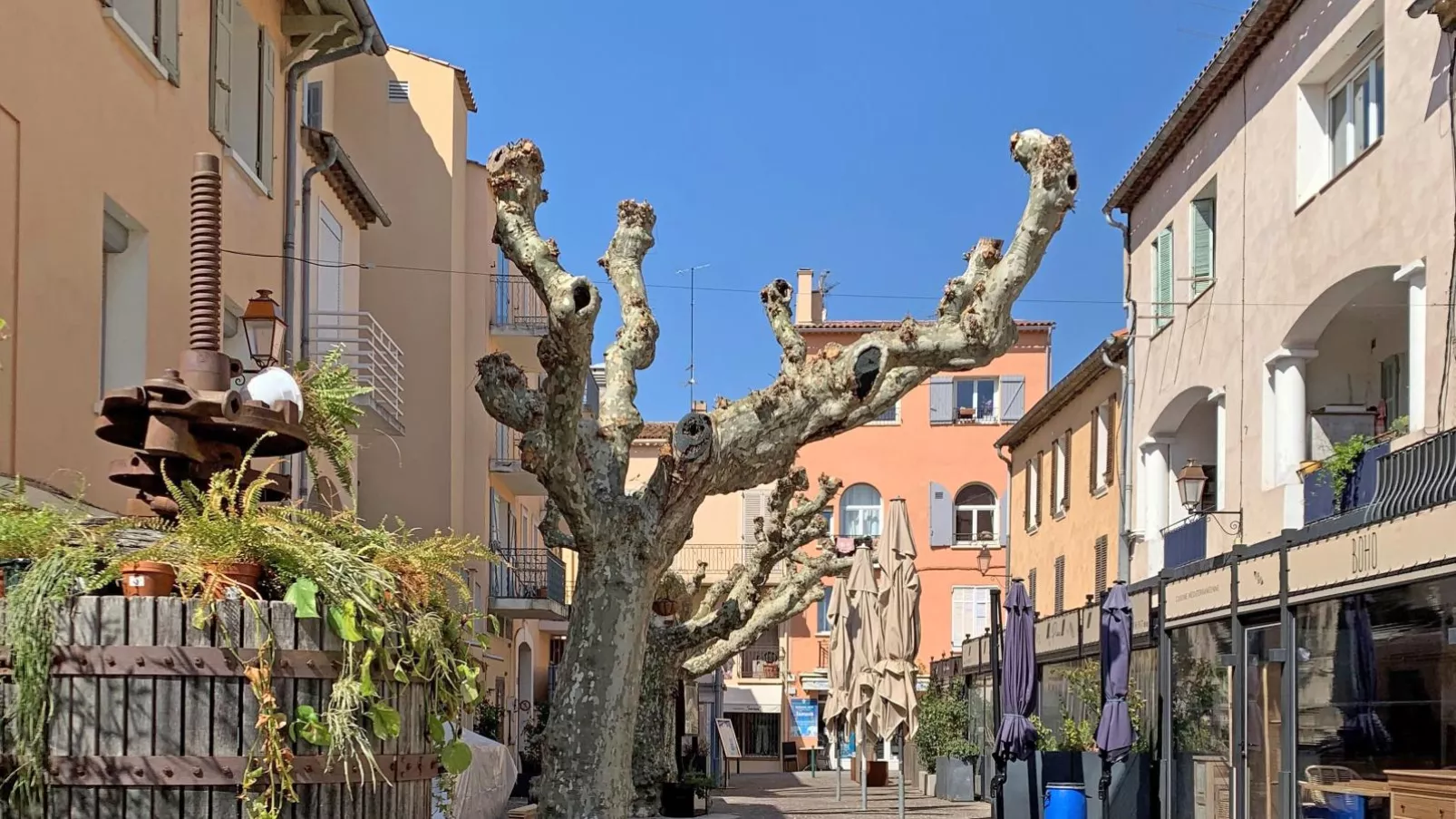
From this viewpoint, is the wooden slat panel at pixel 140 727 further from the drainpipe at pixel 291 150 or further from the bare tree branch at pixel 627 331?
the drainpipe at pixel 291 150

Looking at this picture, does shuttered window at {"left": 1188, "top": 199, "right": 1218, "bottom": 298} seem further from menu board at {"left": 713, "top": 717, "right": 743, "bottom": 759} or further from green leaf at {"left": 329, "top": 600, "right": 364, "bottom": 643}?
menu board at {"left": 713, "top": 717, "right": 743, "bottom": 759}

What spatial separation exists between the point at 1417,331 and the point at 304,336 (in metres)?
10.3

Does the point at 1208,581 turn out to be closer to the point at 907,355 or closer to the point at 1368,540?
the point at 1368,540

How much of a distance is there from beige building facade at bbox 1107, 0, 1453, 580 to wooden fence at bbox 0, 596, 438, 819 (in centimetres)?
1184

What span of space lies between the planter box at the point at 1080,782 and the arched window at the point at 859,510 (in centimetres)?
2889

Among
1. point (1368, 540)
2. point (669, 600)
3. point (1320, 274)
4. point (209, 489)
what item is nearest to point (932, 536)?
point (669, 600)

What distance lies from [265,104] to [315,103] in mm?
6384

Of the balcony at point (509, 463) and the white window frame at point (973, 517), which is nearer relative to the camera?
the balcony at point (509, 463)

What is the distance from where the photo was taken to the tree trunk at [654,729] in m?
19.4

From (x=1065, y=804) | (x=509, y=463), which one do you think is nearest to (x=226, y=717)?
(x=1065, y=804)

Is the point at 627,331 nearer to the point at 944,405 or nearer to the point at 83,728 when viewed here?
the point at 83,728

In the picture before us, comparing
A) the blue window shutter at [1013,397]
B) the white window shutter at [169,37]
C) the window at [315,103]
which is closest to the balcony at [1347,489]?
the white window shutter at [169,37]

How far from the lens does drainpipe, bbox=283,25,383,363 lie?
50.3 ft

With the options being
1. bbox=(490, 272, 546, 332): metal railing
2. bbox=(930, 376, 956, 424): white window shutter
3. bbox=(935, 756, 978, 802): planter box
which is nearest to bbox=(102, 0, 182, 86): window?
bbox=(490, 272, 546, 332): metal railing
